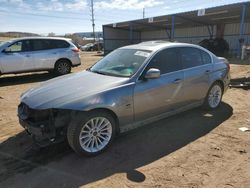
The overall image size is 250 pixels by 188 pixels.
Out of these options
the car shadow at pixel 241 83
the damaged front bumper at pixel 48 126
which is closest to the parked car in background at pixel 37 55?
the car shadow at pixel 241 83

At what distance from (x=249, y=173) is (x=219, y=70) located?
9.58 feet

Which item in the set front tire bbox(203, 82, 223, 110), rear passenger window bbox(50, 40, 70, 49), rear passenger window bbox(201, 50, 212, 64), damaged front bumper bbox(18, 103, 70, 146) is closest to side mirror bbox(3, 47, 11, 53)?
rear passenger window bbox(50, 40, 70, 49)

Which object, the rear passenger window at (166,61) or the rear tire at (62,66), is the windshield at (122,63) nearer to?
the rear passenger window at (166,61)

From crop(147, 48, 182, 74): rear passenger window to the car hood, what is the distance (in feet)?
2.54

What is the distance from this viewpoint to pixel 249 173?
3242mm

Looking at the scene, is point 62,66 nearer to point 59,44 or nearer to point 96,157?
point 59,44

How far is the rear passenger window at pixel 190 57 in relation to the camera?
16.2ft

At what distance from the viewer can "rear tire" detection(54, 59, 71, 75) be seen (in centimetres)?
1103

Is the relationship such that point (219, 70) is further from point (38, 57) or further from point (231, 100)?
point (38, 57)

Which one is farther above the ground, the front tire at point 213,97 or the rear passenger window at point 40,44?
the rear passenger window at point 40,44

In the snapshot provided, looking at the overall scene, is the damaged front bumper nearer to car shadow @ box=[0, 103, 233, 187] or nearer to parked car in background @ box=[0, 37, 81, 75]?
car shadow @ box=[0, 103, 233, 187]

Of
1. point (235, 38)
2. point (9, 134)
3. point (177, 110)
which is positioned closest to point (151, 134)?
point (177, 110)

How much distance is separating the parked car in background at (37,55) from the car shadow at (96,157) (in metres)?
6.13

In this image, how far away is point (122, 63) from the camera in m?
4.55
